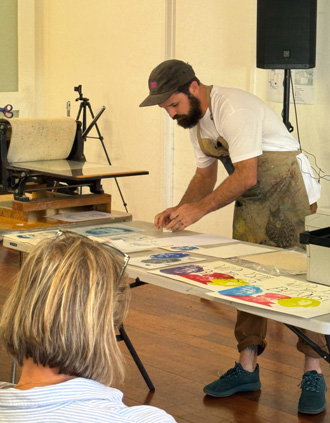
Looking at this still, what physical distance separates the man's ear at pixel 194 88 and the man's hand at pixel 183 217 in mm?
521

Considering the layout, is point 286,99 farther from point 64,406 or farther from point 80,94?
point 64,406

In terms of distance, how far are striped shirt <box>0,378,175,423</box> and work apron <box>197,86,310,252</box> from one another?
2.24 metres

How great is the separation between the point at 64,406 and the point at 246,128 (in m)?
2.19

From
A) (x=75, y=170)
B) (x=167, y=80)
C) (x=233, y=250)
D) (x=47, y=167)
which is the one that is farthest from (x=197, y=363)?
(x=167, y=80)

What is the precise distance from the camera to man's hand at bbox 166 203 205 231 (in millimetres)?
3156

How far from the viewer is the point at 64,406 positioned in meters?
1.13

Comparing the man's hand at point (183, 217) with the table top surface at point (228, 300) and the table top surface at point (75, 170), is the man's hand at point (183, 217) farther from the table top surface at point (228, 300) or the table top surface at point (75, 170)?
the table top surface at point (75, 170)

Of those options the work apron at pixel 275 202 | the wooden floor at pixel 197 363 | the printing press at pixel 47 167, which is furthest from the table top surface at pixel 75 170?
the wooden floor at pixel 197 363

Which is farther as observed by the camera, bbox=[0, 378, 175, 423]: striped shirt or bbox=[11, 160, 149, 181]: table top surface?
bbox=[11, 160, 149, 181]: table top surface

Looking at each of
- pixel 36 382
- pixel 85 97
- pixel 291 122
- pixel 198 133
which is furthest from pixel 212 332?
pixel 85 97

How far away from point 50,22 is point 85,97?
933mm

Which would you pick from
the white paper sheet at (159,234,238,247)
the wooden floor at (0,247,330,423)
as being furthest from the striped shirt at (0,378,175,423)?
the wooden floor at (0,247,330,423)

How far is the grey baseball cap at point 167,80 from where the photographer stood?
3.28 meters

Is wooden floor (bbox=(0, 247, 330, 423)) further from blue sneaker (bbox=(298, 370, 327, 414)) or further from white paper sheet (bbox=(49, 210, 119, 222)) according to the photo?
white paper sheet (bbox=(49, 210, 119, 222))
